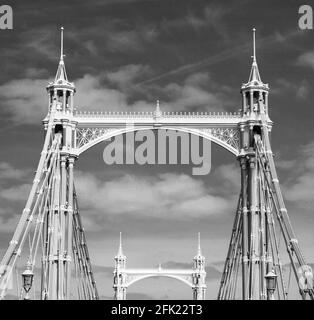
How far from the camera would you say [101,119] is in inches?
2427

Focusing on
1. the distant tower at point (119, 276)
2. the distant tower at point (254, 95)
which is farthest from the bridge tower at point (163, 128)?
the distant tower at point (119, 276)

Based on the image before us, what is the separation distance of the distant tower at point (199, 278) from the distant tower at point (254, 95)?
7065cm

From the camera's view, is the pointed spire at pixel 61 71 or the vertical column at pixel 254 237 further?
the pointed spire at pixel 61 71

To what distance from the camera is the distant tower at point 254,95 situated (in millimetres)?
61844

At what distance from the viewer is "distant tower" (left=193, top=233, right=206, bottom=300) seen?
432 ft

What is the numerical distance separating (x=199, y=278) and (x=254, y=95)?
73285 mm

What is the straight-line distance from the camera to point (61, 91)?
6216 centimetres

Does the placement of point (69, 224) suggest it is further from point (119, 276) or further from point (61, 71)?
point (119, 276)

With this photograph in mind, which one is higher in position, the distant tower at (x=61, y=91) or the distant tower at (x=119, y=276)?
the distant tower at (x=119, y=276)

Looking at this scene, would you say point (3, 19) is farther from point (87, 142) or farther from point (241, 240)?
point (241, 240)

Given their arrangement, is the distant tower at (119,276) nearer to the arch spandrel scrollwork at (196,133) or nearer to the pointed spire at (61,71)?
the arch spandrel scrollwork at (196,133)

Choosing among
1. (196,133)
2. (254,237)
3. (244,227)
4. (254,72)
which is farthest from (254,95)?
(254,237)

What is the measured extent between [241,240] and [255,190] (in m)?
3.27
